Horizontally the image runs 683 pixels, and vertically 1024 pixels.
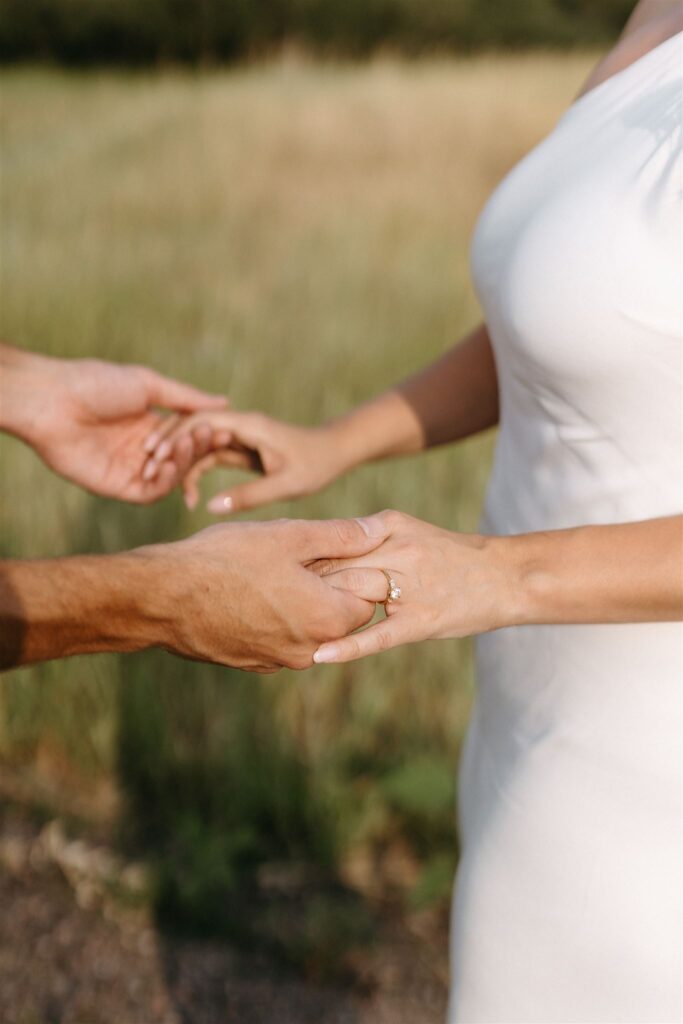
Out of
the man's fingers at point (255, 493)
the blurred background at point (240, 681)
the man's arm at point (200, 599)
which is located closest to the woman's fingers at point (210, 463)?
the man's fingers at point (255, 493)

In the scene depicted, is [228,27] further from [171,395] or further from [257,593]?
[257,593]

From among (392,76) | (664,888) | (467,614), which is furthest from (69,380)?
(392,76)

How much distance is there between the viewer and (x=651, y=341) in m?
1.11

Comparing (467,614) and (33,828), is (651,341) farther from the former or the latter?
(33,828)

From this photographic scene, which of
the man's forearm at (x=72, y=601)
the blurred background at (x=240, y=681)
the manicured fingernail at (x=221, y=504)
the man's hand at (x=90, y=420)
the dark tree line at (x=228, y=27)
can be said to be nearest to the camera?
the man's forearm at (x=72, y=601)

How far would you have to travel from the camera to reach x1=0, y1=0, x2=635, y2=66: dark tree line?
2083cm

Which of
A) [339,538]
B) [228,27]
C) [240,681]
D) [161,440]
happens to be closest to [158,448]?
[161,440]

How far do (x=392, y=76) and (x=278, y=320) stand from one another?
799 cm

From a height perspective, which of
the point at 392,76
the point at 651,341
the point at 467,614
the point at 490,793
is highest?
the point at 651,341

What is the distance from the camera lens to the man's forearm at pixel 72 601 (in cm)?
105

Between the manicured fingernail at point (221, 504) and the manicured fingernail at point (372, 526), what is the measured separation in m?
0.46

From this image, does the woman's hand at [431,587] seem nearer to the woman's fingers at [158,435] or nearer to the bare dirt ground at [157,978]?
the woman's fingers at [158,435]

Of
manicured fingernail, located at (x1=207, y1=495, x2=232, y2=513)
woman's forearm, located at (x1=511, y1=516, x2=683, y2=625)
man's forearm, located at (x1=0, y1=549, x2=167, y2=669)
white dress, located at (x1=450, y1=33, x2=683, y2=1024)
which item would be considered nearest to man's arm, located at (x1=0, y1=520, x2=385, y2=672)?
man's forearm, located at (x1=0, y1=549, x2=167, y2=669)

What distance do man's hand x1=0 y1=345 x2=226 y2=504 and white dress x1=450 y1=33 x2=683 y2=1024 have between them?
0.61 m
